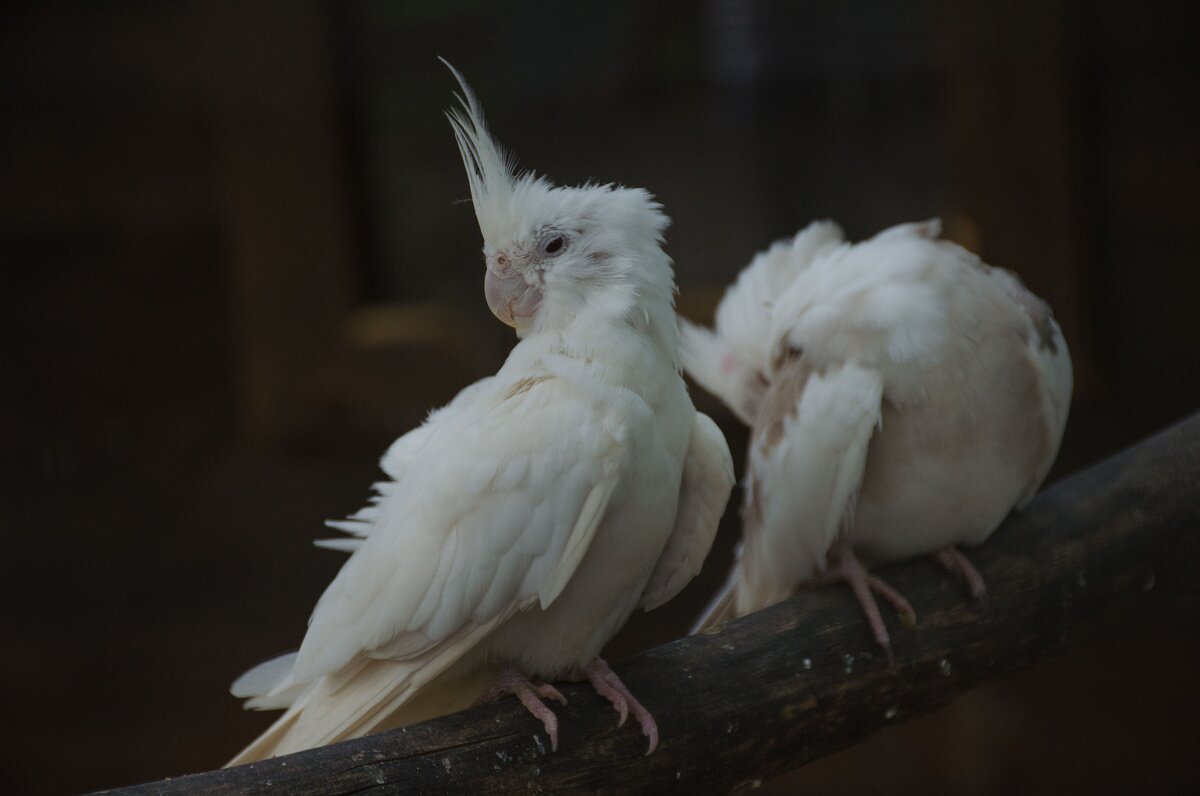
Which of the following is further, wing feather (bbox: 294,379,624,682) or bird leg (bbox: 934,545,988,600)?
bird leg (bbox: 934,545,988,600)

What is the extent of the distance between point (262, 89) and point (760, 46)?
1072mm

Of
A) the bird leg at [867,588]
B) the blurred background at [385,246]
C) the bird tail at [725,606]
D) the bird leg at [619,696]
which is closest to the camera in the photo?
the bird leg at [619,696]

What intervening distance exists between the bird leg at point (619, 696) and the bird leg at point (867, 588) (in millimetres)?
396

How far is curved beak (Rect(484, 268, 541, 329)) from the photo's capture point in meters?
1.29

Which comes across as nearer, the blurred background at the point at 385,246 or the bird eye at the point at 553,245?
the bird eye at the point at 553,245

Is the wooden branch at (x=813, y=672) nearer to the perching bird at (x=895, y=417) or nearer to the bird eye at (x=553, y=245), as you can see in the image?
the perching bird at (x=895, y=417)

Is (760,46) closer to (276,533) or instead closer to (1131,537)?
(1131,537)

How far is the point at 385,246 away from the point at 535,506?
1.58 meters

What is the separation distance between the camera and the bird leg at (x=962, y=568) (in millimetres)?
1607

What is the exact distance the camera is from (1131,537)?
174 cm

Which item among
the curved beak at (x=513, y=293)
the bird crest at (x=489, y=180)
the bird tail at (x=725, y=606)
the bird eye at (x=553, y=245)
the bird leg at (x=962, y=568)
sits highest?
the bird crest at (x=489, y=180)

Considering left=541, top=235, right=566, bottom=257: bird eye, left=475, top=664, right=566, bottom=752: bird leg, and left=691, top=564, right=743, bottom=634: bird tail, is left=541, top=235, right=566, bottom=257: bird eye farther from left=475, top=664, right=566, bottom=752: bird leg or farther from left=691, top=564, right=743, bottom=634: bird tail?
left=691, top=564, right=743, bottom=634: bird tail

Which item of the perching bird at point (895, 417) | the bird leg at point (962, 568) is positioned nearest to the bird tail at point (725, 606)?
the perching bird at point (895, 417)

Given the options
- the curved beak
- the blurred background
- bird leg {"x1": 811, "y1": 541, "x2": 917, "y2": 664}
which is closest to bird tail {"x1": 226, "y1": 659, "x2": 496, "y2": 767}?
the curved beak
